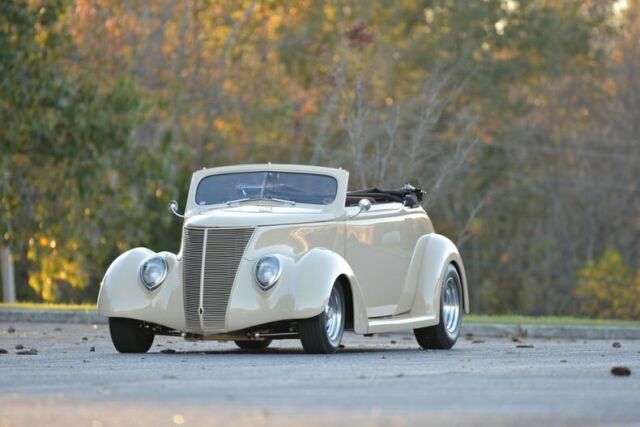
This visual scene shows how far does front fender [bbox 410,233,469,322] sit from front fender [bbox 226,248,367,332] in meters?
1.87

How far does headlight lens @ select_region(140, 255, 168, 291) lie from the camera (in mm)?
14195

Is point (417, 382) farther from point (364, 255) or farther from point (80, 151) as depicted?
point (80, 151)

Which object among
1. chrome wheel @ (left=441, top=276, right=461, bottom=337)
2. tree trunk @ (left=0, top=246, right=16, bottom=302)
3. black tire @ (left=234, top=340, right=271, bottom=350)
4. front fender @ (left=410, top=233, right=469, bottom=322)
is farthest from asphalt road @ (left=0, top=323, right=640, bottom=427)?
tree trunk @ (left=0, top=246, right=16, bottom=302)

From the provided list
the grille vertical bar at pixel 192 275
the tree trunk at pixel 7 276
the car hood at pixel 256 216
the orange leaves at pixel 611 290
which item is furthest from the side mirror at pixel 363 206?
the orange leaves at pixel 611 290

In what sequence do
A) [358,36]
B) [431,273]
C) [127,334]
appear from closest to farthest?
1. [127,334]
2. [431,273]
3. [358,36]

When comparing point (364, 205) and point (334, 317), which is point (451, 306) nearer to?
point (364, 205)

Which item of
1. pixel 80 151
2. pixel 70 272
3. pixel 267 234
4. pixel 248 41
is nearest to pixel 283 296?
pixel 267 234

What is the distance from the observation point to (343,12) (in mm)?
59688

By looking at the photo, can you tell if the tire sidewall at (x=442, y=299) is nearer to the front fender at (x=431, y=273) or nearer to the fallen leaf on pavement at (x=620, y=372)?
the front fender at (x=431, y=273)

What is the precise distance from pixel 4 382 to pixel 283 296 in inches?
142

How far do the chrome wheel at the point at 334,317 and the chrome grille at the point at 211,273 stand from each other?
87 cm

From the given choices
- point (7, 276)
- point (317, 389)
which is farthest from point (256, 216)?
→ point (7, 276)

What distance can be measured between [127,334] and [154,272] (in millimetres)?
682

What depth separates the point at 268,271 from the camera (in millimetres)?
13742
